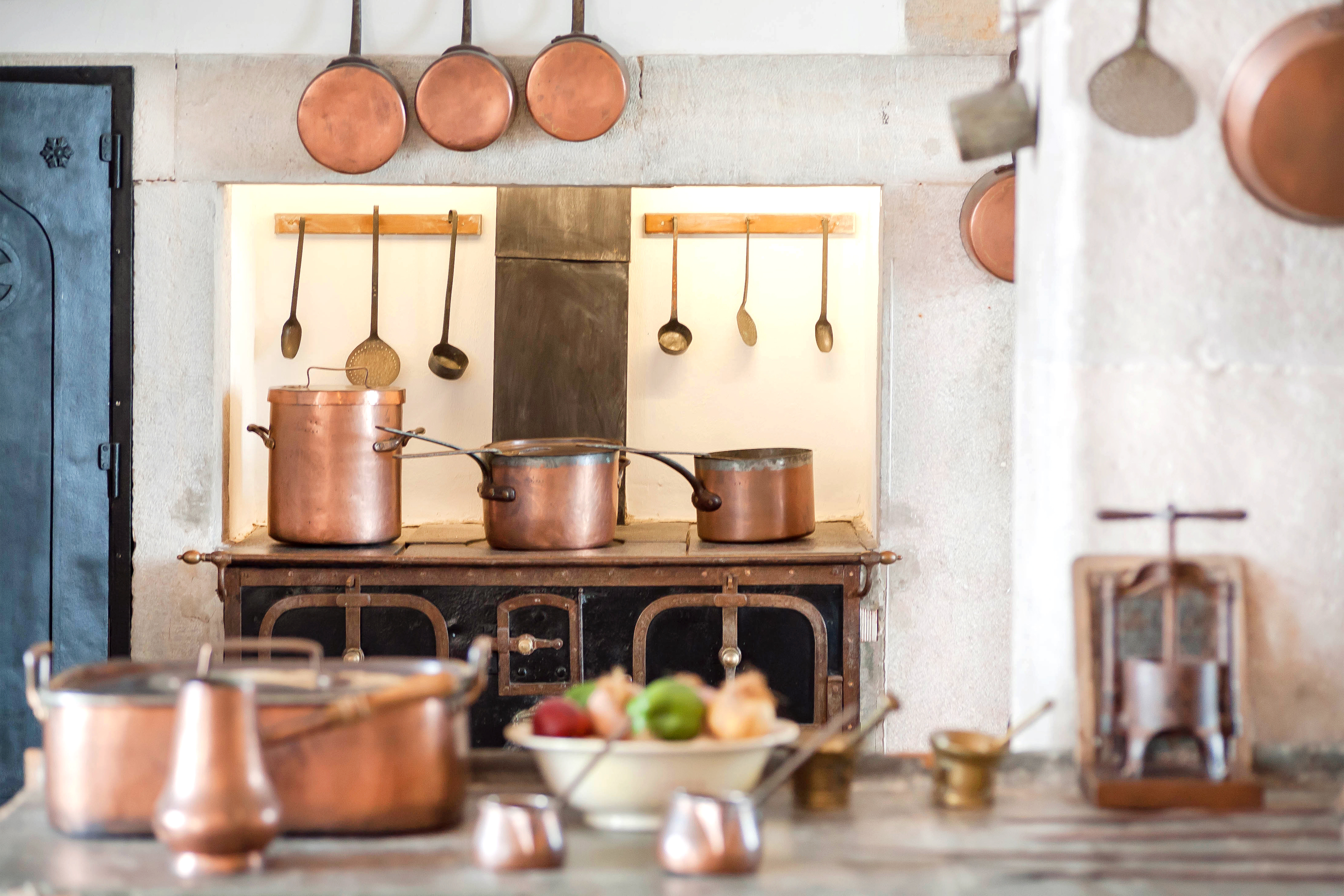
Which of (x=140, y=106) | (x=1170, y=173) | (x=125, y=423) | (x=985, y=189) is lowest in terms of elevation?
(x=125, y=423)

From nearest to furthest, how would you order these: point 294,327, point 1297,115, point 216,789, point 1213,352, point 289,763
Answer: point 216,789 → point 289,763 → point 1297,115 → point 1213,352 → point 294,327

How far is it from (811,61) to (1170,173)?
1626 millimetres

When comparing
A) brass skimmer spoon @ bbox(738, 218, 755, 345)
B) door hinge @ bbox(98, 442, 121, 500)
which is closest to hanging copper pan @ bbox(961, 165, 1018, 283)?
brass skimmer spoon @ bbox(738, 218, 755, 345)

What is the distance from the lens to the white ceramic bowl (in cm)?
156

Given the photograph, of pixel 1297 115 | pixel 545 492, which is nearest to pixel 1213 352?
pixel 1297 115

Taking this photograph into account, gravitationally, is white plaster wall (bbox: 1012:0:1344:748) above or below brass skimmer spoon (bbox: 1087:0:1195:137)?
below

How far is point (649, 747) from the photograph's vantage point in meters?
1.55

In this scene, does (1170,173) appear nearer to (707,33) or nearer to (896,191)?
(896,191)

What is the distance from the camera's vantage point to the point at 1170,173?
1.88 metres

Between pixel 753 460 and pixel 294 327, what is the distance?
1.54 metres

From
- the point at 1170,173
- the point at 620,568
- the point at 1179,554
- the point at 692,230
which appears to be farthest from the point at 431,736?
the point at 692,230

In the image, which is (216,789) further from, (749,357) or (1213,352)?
(749,357)

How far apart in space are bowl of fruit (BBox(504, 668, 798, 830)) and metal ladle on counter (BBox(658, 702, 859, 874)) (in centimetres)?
12

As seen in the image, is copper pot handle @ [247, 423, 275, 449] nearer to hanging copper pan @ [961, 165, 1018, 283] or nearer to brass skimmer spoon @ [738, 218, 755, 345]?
brass skimmer spoon @ [738, 218, 755, 345]
